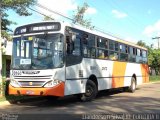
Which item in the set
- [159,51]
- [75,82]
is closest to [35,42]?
[75,82]

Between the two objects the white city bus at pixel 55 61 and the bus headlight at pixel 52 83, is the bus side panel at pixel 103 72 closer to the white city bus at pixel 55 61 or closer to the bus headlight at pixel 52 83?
the white city bus at pixel 55 61

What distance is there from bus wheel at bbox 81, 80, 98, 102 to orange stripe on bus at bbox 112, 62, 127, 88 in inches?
106

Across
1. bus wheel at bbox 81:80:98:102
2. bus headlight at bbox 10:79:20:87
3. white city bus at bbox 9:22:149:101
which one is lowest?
bus wheel at bbox 81:80:98:102

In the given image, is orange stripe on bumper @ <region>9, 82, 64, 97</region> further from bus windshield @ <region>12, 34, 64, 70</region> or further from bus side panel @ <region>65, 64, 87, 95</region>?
bus windshield @ <region>12, 34, 64, 70</region>

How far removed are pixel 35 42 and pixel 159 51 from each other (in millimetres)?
42905

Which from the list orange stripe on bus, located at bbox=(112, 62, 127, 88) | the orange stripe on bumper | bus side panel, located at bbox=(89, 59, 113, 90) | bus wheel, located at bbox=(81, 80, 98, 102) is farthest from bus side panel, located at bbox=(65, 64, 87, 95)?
orange stripe on bus, located at bbox=(112, 62, 127, 88)

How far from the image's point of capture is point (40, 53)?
14023 millimetres

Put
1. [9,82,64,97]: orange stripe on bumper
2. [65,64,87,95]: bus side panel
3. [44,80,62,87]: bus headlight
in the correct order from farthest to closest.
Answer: [65,64,87,95]: bus side panel, [44,80,62,87]: bus headlight, [9,82,64,97]: orange stripe on bumper

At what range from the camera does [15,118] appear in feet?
37.2

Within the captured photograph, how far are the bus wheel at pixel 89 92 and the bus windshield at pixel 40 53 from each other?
2711 mm

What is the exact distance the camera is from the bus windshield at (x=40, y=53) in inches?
547

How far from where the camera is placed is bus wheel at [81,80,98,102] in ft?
52.9

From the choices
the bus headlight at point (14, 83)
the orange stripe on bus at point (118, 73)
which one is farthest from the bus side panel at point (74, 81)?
the orange stripe on bus at point (118, 73)

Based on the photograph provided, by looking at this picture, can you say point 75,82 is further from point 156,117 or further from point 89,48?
point 156,117
